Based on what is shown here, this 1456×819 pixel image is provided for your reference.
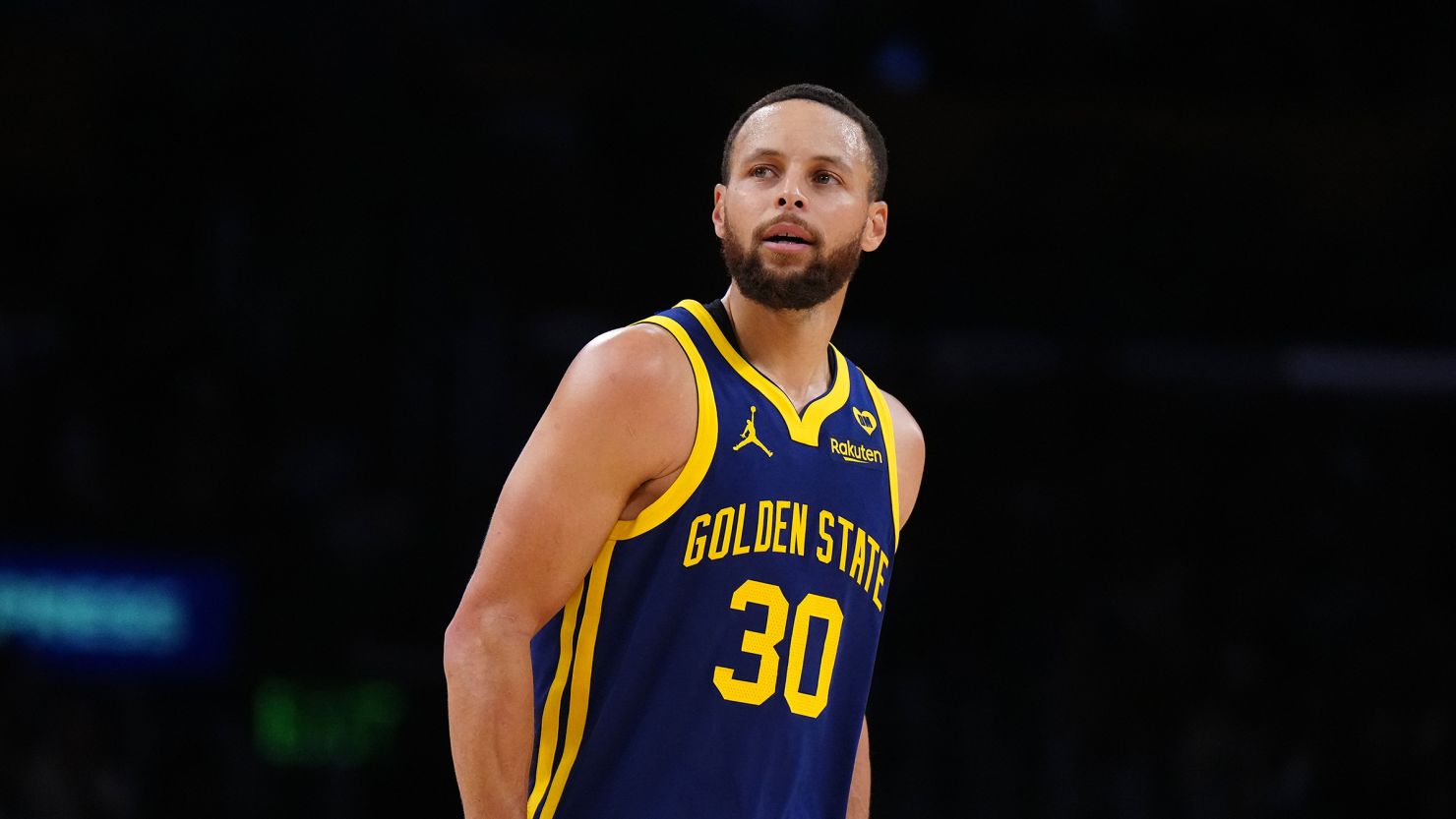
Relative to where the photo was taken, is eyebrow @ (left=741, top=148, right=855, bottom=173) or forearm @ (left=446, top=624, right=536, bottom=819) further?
eyebrow @ (left=741, top=148, right=855, bottom=173)

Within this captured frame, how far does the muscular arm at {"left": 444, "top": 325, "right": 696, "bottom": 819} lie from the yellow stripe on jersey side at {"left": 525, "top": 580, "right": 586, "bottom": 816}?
76mm

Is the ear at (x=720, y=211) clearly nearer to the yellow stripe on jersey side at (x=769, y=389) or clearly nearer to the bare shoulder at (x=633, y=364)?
the yellow stripe on jersey side at (x=769, y=389)

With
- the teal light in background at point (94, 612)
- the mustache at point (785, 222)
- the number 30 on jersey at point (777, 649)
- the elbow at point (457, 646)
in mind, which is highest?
the teal light in background at point (94, 612)

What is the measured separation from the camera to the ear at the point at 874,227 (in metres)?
3.10

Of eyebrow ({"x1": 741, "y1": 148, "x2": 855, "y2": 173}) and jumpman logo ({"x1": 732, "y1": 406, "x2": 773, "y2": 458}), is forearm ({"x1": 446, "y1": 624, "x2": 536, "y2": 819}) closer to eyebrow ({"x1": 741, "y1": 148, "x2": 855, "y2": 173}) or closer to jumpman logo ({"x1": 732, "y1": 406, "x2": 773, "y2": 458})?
jumpman logo ({"x1": 732, "y1": 406, "x2": 773, "y2": 458})

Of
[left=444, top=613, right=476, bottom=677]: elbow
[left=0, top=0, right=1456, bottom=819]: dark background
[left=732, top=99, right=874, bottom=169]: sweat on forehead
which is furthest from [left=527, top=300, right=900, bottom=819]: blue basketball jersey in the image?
[left=0, top=0, right=1456, bottom=819]: dark background

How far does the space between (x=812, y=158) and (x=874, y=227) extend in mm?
240

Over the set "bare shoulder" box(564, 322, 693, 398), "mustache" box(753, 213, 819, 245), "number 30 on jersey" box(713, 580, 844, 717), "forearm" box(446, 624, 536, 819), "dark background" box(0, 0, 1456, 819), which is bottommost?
"forearm" box(446, 624, 536, 819)

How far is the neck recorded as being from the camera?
120 inches

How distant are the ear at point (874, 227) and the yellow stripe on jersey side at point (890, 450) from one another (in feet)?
0.92

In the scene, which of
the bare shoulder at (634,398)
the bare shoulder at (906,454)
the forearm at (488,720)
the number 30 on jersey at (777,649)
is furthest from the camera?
the bare shoulder at (906,454)

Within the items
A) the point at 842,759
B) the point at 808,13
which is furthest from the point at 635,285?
the point at 842,759

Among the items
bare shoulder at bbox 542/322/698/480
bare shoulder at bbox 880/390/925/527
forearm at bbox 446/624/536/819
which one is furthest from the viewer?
bare shoulder at bbox 880/390/925/527

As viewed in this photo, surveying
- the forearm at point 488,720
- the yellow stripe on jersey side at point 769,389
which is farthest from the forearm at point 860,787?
the forearm at point 488,720
